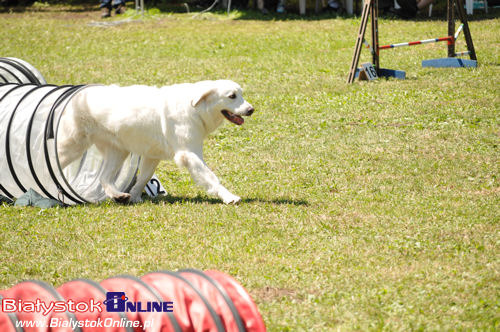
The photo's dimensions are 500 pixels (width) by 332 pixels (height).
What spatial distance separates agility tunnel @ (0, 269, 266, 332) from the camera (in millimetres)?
3551

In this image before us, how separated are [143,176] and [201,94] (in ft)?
4.29

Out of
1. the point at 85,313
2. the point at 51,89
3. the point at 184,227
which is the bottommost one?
the point at 184,227

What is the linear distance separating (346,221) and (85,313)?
3252 mm

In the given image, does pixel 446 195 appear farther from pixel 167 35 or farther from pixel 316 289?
pixel 167 35

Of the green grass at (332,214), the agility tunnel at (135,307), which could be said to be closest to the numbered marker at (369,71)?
the green grass at (332,214)

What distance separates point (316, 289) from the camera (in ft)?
15.7

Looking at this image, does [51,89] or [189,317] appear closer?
[189,317]

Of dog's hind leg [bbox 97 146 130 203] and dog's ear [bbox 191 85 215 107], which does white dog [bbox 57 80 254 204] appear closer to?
dog's ear [bbox 191 85 215 107]

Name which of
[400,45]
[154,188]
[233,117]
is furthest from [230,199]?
[400,45]

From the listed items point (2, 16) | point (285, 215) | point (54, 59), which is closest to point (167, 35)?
point (54, 59)

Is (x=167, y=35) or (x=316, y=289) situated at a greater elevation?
(x=167, y=35)

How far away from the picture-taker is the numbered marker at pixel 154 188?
25.2 feet

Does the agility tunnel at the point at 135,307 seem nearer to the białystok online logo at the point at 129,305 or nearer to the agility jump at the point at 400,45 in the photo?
the białystok online logo at the point at 129,305

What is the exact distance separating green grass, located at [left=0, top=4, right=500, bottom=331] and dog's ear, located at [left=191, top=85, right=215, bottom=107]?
43.3 inches
